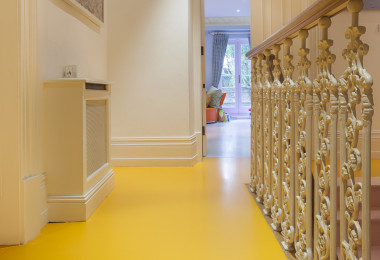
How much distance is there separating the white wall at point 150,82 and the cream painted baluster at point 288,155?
273 cm

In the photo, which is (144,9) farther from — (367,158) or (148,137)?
(367,158)

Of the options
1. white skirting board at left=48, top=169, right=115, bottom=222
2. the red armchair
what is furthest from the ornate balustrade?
the red armchair

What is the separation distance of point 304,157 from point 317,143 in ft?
0.79

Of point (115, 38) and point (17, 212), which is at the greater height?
point (115, 38)

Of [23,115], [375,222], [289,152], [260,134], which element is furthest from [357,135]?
[260,134]

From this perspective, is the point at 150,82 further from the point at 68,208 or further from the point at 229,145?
the point at 68,208

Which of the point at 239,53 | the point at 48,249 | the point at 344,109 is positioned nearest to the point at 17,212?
the point at 48,249

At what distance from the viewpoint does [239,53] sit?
13.6 metres

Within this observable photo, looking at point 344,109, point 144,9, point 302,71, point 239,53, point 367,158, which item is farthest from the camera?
Answer: point 239,53

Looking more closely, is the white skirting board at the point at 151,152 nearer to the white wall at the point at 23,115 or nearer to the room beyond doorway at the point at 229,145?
the room beyond doorway at the point at 229,145

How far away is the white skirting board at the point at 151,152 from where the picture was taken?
491cm

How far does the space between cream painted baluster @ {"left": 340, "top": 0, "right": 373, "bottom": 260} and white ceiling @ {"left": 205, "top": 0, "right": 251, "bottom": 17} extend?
32.5 ft

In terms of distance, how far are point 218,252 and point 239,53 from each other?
1188 centimetres

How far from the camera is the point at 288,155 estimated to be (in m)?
2.20
